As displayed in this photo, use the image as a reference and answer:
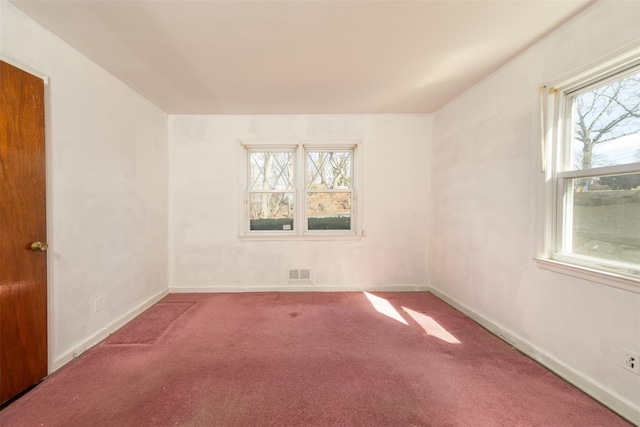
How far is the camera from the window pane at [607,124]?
4.66 feet

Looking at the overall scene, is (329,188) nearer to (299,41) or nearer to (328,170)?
(328,170)

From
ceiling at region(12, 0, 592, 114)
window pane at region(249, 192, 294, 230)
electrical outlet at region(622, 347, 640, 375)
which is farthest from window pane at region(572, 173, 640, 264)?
window pane at region(249, 192, 294, 230)

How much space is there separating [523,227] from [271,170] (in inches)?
113

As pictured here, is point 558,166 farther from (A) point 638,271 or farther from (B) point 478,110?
(B) point 478,110

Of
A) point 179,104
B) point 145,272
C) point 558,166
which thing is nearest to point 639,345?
point 558,166

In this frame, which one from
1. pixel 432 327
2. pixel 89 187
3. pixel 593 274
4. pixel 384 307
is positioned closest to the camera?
pixel 593 274

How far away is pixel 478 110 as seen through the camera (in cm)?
245

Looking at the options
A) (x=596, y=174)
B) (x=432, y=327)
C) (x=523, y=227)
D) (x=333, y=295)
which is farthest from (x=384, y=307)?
(x=596, y=174)

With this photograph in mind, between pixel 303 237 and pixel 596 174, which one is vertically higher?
pixel 596 174

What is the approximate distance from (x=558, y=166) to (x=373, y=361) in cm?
199

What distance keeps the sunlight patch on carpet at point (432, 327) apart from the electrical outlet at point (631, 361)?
951 millimetres

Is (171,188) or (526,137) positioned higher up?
(526,137)

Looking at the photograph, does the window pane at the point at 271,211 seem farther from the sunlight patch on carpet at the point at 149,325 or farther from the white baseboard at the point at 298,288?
the sunlight patch on carpet at the point at 149,325

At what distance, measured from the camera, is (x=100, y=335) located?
2.11 meters
